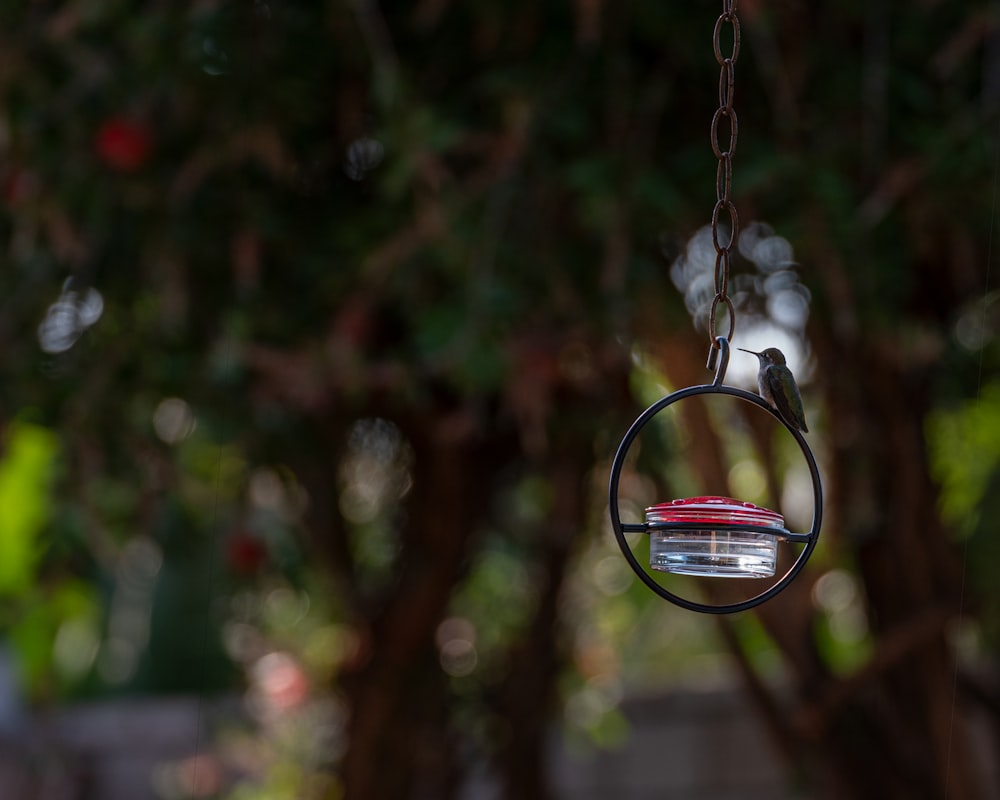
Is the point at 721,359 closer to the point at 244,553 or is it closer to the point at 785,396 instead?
the point at 785,396

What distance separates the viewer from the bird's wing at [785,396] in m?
1.01

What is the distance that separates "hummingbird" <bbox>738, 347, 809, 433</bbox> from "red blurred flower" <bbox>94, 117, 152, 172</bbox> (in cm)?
157

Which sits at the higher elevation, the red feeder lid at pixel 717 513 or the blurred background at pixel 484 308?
the blurred background at pixel 484 308

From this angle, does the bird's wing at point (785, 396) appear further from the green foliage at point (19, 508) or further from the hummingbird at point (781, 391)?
the green foliage at point (19, 508)

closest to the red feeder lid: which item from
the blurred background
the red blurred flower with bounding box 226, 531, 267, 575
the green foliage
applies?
the blurred background

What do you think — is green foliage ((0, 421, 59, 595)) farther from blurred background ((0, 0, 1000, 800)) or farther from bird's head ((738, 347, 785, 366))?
bird's head ((738, 347, 785, 366))

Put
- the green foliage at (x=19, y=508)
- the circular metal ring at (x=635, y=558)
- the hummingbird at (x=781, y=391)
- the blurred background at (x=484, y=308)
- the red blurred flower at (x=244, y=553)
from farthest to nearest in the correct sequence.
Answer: the green foliage at (x=19, y=508), the red blurred flower at (x=244, y=553), the blurred background at (x=484, y=308), the hummingbird at (x=781, y=391), the circular metal ring at (x=635, y=558)

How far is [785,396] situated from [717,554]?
0.56 ft

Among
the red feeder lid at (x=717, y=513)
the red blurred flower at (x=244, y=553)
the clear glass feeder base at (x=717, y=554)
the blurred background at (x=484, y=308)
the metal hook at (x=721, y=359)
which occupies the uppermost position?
the blurred background at (x=484, y=308)

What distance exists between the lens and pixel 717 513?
93 cm

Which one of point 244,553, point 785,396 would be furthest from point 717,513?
point 244,553

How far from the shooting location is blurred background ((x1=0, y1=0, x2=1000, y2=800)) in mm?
2143

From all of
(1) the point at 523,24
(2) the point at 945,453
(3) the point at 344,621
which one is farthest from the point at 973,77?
(3) the point at 344,621

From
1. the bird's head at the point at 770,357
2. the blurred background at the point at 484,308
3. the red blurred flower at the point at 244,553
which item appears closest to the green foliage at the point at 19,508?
the blurred background at the point at 484,308
